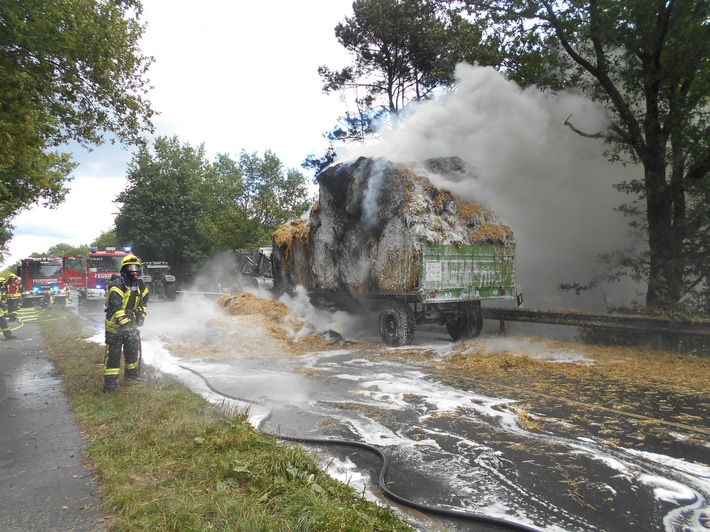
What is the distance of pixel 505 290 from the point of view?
424 inches

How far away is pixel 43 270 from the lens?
27.0m

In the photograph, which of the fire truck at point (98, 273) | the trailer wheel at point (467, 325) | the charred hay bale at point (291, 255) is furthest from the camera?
the fire truck at point (98, 273)

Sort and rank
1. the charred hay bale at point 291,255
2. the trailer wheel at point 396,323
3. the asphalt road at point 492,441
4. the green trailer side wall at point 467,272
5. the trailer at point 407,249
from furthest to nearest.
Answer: the charred hay bale at point 291,255
the trailer wheel at point 396,323
the trailer at point 407,249
the green trailer side wall at point 467,272
the asphalt road at point 492,441

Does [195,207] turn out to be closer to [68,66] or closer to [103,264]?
[103,264]

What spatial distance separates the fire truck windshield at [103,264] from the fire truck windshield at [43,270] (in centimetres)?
590

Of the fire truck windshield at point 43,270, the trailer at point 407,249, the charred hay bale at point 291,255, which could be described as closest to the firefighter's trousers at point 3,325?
the charred hay bale at point 291,255

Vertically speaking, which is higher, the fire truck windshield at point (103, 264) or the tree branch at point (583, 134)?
the tree branch at point (583, 134)

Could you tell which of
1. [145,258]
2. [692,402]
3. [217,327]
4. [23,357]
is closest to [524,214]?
[692,402]

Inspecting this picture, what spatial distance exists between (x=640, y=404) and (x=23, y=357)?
1129cm

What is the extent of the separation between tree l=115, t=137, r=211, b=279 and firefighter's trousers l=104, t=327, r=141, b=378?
32.1m

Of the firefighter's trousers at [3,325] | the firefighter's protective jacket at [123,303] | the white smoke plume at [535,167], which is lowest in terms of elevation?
the firefighter's trousers at [3,325]

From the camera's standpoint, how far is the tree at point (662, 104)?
8.38 meters

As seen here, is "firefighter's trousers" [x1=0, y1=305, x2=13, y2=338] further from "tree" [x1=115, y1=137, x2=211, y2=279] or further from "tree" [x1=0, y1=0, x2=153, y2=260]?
"tree" [x1=115, y1=137, x2=211, y2=279]

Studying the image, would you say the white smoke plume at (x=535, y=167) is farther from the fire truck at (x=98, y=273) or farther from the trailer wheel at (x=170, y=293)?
the trailer wheel at (x=170, y=293)
